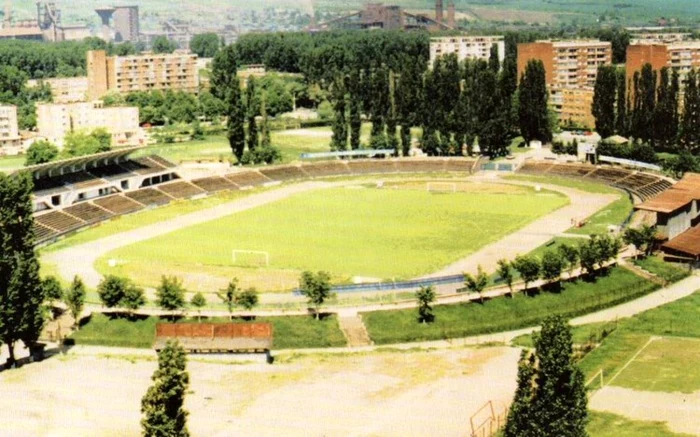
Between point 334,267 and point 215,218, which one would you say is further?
point 215,218

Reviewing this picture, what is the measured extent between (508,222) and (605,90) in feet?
88.6

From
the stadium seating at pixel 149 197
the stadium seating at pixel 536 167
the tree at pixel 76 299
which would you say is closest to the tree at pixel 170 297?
the tree at pixel 76 299

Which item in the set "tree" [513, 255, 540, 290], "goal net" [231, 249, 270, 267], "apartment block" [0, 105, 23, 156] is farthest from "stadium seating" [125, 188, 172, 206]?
"apartment block" [0, 105, 23, 156]

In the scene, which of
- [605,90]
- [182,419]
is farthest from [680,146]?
[182,419]

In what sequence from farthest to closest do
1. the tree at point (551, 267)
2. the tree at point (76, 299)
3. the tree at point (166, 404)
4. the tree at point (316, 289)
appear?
the tree at point (551, 267), the tree at point (316, 289), the tree at point (76, 299), the tree at point (166, 404)

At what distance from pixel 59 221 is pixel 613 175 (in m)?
37.3

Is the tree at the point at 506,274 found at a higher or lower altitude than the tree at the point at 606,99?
lower

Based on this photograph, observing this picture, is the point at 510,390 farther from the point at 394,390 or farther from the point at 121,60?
the point at 121,60

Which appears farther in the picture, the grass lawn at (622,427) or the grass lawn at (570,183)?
the grass lawn at (570,183)

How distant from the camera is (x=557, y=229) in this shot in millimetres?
58594

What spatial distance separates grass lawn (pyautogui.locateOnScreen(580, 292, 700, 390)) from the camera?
34.4m

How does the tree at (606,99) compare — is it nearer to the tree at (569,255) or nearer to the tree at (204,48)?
the tree at (569,255)

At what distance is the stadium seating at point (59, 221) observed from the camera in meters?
60.0

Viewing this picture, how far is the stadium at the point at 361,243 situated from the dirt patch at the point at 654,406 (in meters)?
0.16
